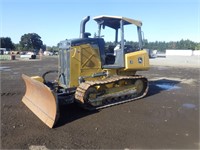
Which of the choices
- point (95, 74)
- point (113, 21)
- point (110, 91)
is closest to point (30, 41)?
point (113, 21)

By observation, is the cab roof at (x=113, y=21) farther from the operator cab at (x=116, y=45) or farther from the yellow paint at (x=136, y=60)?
the yellow paint at (x=136, y=60)

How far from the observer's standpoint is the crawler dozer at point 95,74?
8023 millimetres

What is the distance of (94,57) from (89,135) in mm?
3716

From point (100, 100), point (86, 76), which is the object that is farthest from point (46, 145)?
point (86, 76)

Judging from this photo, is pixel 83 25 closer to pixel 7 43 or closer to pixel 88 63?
pixel 88 63

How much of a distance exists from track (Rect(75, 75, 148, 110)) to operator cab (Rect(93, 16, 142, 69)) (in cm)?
67

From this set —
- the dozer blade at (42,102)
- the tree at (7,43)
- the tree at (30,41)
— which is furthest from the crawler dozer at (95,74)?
the tree at (30,41)

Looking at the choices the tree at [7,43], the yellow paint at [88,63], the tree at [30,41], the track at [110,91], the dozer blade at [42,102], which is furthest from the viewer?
the tree at [30,41]

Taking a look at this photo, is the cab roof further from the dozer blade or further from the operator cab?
the dozer blade

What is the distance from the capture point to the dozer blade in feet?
21.4

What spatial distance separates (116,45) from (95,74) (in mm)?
1822

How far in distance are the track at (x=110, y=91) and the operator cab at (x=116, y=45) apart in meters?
0.67

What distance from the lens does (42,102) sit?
7465mm

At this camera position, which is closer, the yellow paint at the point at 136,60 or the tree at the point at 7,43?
the yellow paint at the point at 136,60
